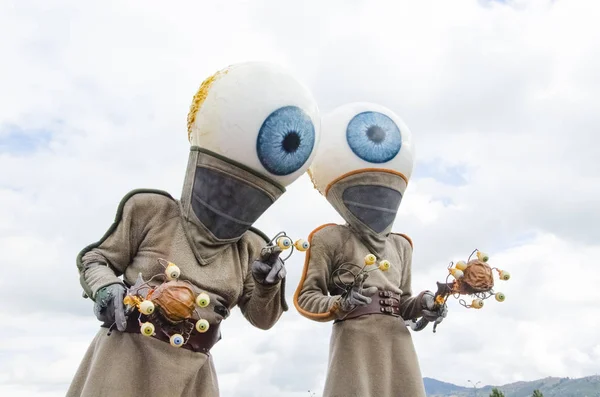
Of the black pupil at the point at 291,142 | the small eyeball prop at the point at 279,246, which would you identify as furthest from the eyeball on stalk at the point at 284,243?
the black pupil at the point at 291,142

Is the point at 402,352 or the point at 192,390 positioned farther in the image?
the point at 402,352

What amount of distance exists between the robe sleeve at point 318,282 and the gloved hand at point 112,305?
1.48 meters

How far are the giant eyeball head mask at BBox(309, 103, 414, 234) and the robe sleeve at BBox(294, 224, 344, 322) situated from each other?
0.27 metres

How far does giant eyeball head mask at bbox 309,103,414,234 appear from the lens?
4.73 meters

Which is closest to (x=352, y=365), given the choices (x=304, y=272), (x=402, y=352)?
(x=402, y=352)

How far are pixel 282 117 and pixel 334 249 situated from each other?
1.37 metres

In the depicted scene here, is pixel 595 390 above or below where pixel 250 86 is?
above

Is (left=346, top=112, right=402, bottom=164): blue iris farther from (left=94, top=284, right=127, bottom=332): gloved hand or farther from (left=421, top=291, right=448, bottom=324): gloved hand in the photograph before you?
(left=94, top=284, right=127, bottom=332): gloved hand

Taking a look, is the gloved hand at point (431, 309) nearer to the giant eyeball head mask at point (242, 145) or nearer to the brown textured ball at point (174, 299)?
the giant eyeball head mask at point (242, 145)

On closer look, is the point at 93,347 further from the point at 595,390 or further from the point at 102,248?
the point at 595,390

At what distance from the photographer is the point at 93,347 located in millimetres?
3469

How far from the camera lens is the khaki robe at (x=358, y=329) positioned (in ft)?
14.2

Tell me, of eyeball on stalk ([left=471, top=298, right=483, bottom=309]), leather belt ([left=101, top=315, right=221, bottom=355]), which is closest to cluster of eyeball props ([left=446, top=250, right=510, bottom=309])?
eyeball on stalk ([left=471, top=298, right=483, bottom=309])

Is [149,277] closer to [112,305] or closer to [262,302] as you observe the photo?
[112,305]
